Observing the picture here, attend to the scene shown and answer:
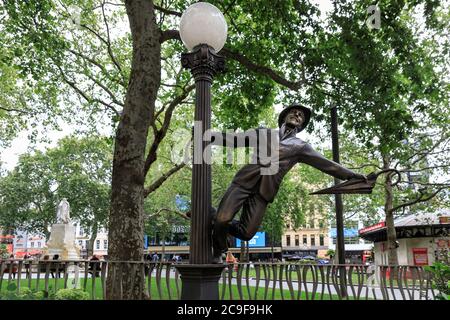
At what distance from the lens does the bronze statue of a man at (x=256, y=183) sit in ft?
12.7

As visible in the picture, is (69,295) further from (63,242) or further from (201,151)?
(63,242)

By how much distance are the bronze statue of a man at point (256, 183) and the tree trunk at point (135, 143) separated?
335cm

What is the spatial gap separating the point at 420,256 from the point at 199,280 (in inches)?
871

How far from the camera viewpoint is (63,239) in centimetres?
2369

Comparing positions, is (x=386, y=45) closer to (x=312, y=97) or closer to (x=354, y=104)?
(x=354, y=104)

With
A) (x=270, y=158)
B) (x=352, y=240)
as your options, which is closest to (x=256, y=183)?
(x=270, y=158)

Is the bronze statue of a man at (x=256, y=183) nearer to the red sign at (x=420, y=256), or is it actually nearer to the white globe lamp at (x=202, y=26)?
the white globe lamp at (x=202, y=26)

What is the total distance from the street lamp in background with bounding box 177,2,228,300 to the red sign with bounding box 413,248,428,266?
2145 cm

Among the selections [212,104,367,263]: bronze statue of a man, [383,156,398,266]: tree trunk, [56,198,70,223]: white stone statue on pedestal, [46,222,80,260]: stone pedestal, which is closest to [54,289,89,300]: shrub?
[212,104,367,263]: bronze statue of a man

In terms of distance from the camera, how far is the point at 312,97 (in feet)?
36.2

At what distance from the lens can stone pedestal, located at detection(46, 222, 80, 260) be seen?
2319 cm

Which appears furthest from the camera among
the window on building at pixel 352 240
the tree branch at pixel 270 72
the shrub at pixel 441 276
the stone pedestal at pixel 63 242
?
the window on building at pixel 352 240

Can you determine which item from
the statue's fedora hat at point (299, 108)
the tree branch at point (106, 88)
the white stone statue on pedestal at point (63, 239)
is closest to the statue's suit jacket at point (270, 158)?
the statue's fedora hat at point (299, 108)
